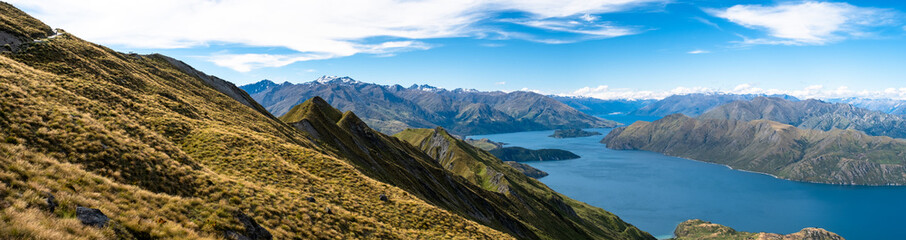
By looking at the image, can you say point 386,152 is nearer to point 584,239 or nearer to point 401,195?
point 401,195

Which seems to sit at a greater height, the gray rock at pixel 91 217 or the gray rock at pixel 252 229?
the gray rock at pixel 91 217

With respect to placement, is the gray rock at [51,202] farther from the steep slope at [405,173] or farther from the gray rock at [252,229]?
the steep slope at [405,173]

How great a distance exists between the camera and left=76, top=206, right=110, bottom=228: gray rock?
1596cm

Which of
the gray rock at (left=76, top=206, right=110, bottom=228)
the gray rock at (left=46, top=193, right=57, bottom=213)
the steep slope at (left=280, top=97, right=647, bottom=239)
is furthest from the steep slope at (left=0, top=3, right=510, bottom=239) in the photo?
the steep slope at (left=280, top=97, right=647, bottom=239)

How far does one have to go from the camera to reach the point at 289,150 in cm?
4866

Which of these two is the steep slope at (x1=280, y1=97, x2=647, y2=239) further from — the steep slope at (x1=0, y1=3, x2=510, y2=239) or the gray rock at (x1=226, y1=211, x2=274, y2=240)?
the gray rock at (x1=226, y1=211, x2=274, y2=240)

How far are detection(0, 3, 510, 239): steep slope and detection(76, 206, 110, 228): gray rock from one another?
1.44 feet

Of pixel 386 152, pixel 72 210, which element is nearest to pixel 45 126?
pixel 72 210

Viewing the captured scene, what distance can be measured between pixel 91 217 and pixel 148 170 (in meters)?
11.5

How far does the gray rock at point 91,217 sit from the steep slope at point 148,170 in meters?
0.44

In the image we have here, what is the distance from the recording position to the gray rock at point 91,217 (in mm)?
15961

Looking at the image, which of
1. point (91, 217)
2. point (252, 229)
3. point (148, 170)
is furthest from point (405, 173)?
point (91, 217)

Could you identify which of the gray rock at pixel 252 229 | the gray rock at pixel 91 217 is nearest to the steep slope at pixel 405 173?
the gray rock at pixel 252 229

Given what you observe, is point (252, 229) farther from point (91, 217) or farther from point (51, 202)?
point (51, 202)
